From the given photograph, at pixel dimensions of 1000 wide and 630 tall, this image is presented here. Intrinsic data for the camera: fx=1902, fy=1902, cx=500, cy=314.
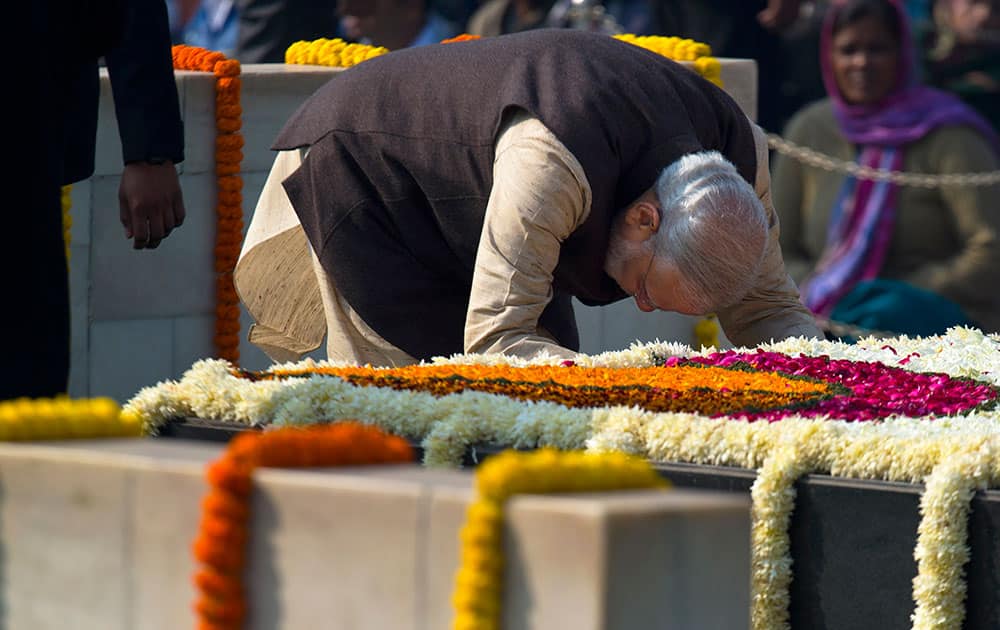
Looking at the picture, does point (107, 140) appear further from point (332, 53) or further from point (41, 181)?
point (41, 181)

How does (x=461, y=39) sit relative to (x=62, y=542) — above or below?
above

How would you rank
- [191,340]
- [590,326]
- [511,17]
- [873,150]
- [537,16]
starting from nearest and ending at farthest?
1. [191,340]
2. [590,326]
3. [873,150]
4. [537,16]
5. [511,17]

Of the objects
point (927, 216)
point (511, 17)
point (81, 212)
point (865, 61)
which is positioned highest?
point (511, 17)

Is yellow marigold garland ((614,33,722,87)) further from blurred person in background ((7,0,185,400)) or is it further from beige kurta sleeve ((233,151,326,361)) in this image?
blurred person in background ((7,0,185,400))

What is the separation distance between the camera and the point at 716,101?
343cm

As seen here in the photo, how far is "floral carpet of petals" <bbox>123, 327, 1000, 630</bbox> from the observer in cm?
226

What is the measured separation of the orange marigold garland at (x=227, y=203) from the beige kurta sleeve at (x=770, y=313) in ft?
4.39

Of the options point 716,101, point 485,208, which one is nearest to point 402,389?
point 485,208

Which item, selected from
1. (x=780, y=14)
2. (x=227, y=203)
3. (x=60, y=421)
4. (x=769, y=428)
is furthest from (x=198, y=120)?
(x=780, y=14)

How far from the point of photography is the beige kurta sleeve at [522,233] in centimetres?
309

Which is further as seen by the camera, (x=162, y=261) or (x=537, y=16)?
(x=537, y=16)

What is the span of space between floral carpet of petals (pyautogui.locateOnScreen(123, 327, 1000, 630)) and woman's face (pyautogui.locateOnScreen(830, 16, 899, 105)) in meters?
4.31

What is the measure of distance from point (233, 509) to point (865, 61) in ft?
19.9

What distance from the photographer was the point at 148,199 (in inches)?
132
